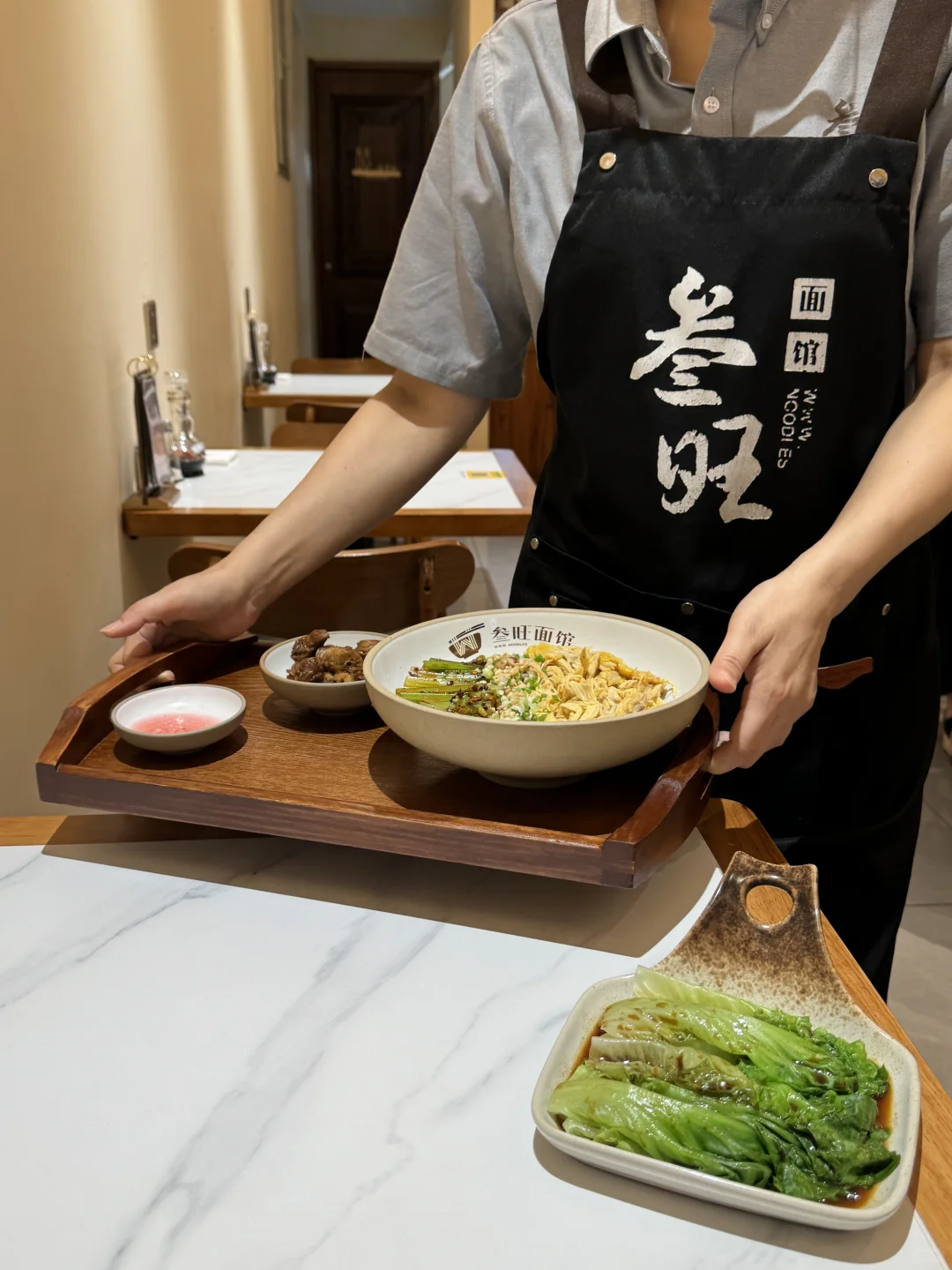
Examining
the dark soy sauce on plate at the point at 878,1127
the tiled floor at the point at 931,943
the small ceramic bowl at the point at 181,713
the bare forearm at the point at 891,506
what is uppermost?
the bare forearm at the point at 891,506

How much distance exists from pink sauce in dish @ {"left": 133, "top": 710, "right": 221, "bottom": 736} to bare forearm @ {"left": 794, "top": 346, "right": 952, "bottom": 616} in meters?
0.57

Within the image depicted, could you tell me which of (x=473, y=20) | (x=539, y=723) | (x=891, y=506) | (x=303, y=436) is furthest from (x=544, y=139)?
(x=473, y=20)

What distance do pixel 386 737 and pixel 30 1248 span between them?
54 cm

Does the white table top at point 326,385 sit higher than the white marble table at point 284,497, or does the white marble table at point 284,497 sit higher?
the white table top at point 326,385

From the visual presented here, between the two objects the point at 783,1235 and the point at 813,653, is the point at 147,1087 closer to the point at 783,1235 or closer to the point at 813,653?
the point at 783,1235

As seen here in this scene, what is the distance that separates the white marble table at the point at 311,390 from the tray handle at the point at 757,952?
3.64 meters

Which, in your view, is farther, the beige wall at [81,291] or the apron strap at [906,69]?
the beige wall at [81,291]

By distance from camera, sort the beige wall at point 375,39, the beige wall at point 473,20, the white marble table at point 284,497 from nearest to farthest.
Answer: the white marble table at point 284,497 → the beige wall at point 473,20 → the beige wall at point 375,39

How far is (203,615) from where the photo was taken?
1186mm

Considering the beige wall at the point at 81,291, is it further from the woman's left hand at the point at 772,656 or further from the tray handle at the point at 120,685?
the woman's left hand at the point at 772,656

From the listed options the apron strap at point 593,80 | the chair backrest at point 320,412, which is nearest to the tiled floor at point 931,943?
the apron strap at point 593,80

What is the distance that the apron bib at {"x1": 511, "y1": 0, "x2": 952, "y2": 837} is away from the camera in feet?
3.49

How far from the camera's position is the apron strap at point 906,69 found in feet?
3.27

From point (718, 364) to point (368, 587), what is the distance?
97 centimetres
